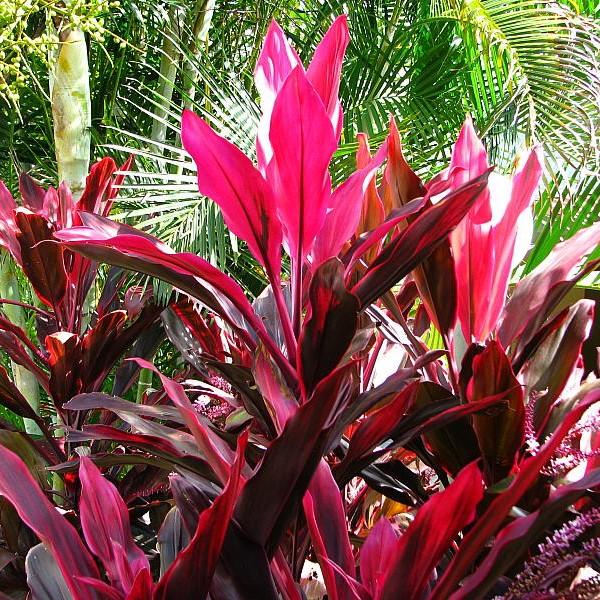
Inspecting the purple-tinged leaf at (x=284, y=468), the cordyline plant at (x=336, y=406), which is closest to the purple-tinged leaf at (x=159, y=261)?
the cordyline plant at (x=336, y=406)

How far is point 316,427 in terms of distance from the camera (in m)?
0.50

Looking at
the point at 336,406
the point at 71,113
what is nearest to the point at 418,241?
the point at 336,406

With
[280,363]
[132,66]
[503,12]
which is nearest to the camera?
[280,363]

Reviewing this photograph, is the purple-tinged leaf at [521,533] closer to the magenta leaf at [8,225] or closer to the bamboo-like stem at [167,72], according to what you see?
the magenta leaf at [8,225]

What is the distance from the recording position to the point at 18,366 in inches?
69.3

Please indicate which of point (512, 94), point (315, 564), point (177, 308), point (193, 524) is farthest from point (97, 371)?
point (512, 94)

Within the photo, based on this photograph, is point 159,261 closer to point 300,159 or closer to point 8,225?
point 300,159

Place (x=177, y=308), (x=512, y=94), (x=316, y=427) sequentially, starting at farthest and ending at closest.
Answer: (x=512, y=94), (x=177, y=308), (x=316, y=427)

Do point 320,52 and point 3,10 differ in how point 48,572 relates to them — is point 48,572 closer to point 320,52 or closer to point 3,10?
point 320,52

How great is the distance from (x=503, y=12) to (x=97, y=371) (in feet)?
5.98

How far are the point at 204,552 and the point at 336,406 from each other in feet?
0.47

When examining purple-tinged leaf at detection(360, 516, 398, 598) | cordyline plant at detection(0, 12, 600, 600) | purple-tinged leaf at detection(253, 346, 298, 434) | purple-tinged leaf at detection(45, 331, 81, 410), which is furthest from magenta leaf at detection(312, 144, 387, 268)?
purple-tinged leaf at detection(45, 331, 81, 410)

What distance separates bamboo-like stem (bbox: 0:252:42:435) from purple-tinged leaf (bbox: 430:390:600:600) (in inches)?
55.1

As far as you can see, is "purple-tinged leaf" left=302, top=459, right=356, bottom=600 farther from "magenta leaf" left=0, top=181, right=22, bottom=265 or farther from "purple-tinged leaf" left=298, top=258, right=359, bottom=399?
"magenta leaf" left=0, top=181, right=22, bottom=265
